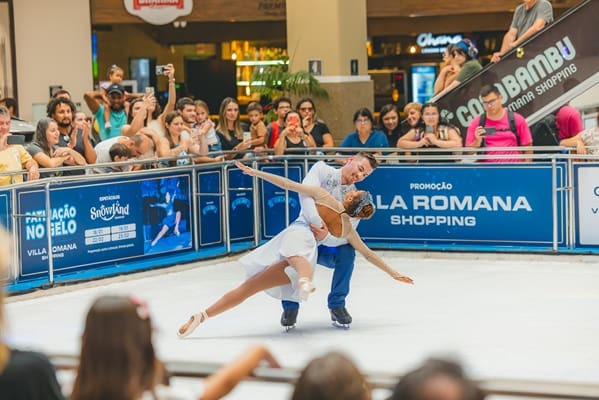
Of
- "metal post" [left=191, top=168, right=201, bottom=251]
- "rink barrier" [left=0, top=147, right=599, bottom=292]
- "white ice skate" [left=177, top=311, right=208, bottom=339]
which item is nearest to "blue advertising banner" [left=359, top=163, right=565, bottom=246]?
"rink barrier" [left=0, top=147, right=599, bottom=292]

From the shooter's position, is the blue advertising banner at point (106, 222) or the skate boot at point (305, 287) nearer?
the skate boot at point (305, 287)

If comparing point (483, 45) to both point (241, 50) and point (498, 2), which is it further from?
point (241, 50)

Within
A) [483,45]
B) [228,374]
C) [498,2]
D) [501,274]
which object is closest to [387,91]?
[483,45]

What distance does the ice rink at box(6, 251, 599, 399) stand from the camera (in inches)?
369

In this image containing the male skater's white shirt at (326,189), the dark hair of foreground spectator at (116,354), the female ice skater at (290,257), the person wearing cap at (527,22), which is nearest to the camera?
the dark hair of foreground spectator at (116,354)

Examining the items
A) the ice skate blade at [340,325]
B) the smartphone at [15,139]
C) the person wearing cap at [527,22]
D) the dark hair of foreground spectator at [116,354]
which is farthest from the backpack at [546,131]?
the dark hair of foreground spectator at [116,354]

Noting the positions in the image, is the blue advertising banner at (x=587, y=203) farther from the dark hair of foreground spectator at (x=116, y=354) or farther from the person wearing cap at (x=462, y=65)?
the dark hair of foreground spectator at (x=116, y=354)

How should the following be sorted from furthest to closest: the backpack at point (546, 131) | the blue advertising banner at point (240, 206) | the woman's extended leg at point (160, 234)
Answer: the backpack at point (546, 131) → the blue advertising banner at point (240, 206) → the woman's extended leg at point (160, 234)

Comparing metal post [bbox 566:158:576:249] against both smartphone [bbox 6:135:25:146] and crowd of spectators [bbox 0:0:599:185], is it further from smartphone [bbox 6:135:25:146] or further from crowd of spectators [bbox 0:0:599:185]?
smartphone [bbox 6:135:25:146]

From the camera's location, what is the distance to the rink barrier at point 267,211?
12.4 metres

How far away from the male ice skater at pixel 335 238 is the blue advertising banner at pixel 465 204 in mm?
3838

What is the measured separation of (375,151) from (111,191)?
3135mm

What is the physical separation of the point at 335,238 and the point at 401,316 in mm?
1315

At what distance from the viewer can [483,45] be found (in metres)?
23.4
